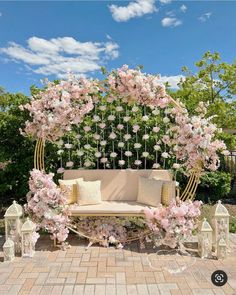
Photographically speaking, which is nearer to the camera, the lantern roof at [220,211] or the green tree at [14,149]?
the lantern roof at [220,211]

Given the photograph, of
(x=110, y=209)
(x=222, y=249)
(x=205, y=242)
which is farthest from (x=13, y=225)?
(x=222, y=249)

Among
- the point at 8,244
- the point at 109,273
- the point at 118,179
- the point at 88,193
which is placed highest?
the point at 118,179

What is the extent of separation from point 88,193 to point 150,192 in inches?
33.5

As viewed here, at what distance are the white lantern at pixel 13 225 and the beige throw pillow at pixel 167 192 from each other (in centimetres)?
191

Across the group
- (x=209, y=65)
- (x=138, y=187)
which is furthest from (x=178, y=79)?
(x=138, y=187)

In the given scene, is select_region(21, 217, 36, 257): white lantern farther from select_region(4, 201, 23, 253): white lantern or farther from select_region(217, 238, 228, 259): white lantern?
select_region(217, 238, 228, 259): white lantern

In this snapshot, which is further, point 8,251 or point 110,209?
point 110,209

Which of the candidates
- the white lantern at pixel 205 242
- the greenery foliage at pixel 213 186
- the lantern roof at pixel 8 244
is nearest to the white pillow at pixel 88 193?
the lantern roof at pixel 8 244

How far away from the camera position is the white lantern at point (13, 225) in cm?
411

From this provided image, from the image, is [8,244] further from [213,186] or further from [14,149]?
[213,186]

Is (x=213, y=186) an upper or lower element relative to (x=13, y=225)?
upper

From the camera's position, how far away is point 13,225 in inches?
163

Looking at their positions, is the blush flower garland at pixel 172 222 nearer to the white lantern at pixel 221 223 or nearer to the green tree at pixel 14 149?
the white lantern at pixel 221 223

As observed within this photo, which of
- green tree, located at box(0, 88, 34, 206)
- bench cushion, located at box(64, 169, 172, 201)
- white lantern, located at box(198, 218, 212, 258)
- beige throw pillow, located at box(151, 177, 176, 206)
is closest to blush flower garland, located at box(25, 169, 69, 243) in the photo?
bench cushion, located at box(64, 169, 172, 201)
